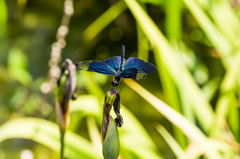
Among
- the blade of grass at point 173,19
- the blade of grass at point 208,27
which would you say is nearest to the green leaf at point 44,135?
the blade of grass at point 173,19

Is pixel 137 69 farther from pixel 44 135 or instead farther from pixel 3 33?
pixel 3 33

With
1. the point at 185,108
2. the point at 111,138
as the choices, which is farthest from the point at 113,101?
the point at 185,108

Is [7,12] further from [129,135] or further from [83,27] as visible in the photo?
[129,135]

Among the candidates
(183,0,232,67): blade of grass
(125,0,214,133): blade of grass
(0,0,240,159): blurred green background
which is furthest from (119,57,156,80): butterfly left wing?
(183,0,232,67): blade of grass

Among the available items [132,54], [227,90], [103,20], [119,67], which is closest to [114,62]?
[119,67]

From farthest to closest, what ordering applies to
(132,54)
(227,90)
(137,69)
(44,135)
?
(132,54), (227,90), (44,135), (137,69)

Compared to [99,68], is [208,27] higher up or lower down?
higher up

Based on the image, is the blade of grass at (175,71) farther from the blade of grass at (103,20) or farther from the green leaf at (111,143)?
the green leaf at (111,143)
